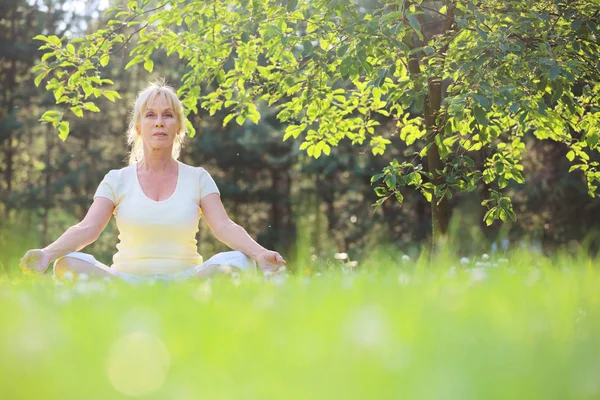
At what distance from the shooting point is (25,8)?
2152cm

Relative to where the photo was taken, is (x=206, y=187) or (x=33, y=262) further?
(x=206, y=187)

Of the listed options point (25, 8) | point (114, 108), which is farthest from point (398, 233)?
point (25, 8)

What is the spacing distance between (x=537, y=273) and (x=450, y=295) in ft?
3.09

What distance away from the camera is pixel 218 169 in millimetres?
22391

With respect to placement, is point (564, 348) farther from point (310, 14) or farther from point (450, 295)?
point (310, 14)

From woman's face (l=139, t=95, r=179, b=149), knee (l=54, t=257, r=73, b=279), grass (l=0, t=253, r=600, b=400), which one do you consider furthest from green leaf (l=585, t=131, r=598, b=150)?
knee (l=54, t=257, r=73, b=279)

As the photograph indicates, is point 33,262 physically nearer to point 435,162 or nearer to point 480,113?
point 480,113

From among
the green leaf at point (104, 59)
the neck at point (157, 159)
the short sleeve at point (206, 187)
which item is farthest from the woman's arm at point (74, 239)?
the green leaf at point (104, 59)

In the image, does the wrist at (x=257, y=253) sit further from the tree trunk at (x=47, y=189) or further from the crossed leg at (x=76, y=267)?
the tree trunk at (x=47, y=189)

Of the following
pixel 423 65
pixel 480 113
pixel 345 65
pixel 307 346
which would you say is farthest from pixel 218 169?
pixel 307 346

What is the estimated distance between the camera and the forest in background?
66.7 ft

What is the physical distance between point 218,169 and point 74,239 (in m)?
17.7

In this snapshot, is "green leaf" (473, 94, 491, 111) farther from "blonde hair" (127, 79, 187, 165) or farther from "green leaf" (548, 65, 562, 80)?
"blonde hair" (127, 79, 187, 165)

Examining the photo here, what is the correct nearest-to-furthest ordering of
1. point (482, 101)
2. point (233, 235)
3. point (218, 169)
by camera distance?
point (482, 101) < point (233, 235) < point (218, 169)
